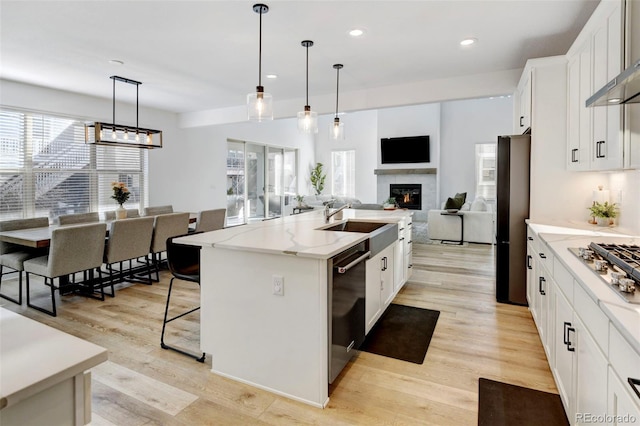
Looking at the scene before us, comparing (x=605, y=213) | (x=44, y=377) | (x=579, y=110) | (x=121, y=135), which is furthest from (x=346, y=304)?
(x=121, y=135)

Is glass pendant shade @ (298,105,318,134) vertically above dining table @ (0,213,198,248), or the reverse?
glass pendant shade @ (298,105,318,134)

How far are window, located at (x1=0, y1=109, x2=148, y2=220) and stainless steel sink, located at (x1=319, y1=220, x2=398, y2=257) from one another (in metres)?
4.25

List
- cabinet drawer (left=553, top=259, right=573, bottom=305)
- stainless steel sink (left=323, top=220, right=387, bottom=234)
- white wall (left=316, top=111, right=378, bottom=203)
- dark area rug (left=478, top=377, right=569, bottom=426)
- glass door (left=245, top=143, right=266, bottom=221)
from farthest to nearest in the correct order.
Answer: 1. white wall (left=316, top=111, right=378, bottom=203)
2. glass door (left=245, top=143, right=266, bottom=221)
3. stainless steel sink (left=323, top=220, right=387, bottom=234)
4. dark area rug (left=478, top=377, right=569, bottom=426)
5. cabinet drawer (left=553, top=259, right=573, bottom=305)

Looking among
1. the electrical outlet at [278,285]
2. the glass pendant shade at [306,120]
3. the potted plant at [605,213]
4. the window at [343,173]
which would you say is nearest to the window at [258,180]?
the window at [343,173]

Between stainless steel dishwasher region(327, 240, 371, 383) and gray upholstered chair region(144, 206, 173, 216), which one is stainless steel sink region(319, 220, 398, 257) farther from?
gray upholstered chair region(144, 206, 173, 216)

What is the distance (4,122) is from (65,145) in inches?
30.0

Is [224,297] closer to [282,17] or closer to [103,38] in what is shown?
[282,17]

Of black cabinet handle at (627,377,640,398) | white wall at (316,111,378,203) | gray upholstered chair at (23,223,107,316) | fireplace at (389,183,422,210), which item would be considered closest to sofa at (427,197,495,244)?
fireplace at (389,183,422,210)

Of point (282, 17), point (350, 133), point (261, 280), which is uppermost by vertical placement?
point (350, 133)

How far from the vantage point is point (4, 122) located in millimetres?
4582

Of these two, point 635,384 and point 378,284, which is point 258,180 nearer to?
point 378,284

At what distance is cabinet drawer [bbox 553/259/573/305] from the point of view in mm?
1779

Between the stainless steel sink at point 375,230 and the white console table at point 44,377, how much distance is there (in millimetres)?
→ 2142

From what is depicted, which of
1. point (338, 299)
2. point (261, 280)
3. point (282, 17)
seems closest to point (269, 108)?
point (282, 17)
